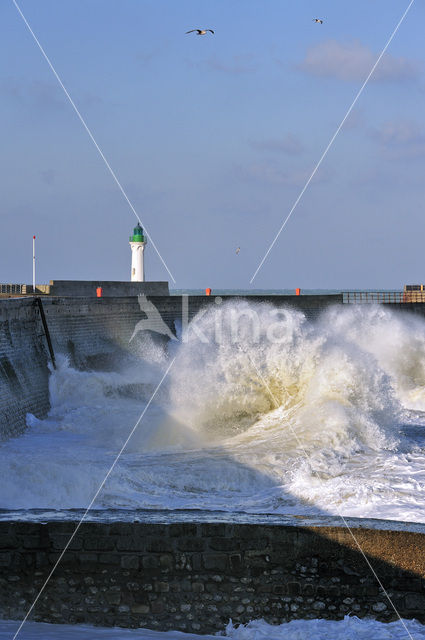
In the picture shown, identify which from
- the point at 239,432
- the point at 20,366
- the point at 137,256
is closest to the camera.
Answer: the point at 239,432

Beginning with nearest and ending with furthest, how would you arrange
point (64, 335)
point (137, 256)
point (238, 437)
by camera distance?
A: point (238, 437)
point (64, 335)
point (137, 256)

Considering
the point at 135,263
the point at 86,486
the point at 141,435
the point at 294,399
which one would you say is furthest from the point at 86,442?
the point at 135,263

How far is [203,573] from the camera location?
15.9 feet

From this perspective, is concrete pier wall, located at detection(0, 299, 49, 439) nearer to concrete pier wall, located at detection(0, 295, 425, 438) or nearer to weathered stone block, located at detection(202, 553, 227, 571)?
concrete pier wall, located at detection(0, 295, 425, 438)

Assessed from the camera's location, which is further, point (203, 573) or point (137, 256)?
point (137, 256)

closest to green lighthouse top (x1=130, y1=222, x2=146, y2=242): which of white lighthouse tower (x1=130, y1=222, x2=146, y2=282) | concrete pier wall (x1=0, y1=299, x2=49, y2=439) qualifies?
white lighthouse tower (x1=130, y1=222, x2=146, y2=282)

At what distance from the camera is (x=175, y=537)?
16.0ft

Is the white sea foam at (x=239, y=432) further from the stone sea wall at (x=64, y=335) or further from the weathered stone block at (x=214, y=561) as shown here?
the weathered stone block at (x=214, y=561)

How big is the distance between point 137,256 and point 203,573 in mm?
24455

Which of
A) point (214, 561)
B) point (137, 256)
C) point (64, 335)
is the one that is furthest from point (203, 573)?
point (137, 256)

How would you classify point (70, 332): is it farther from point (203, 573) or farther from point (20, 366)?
point (203, 573)

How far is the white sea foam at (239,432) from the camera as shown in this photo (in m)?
8.43

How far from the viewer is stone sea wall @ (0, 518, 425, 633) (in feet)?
15.5

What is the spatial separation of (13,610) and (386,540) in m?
2.44
